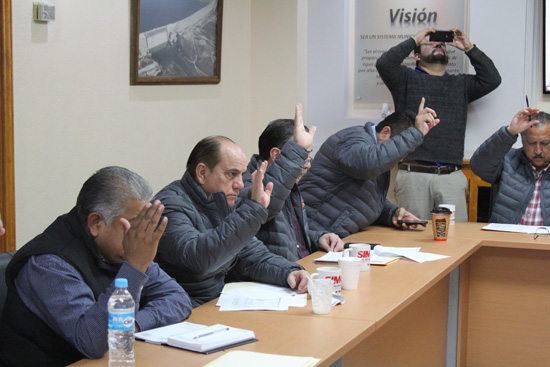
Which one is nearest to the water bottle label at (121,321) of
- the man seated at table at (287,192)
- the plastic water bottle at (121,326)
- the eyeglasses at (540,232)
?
the plastic water bottle at (121,326)

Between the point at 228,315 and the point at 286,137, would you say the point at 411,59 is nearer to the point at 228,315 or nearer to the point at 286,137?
the point at 286,137

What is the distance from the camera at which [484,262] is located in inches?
161

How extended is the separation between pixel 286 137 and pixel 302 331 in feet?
4.58

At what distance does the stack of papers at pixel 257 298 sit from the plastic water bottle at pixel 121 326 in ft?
2.04

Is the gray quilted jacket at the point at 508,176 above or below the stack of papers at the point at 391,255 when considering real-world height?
above

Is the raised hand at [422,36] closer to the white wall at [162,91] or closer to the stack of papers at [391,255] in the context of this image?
the white wall at [162,91]

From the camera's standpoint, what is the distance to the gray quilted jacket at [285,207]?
307 centimetres

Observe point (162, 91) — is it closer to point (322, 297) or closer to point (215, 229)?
point (215, 229)

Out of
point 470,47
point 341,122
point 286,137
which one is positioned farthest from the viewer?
point 341,122

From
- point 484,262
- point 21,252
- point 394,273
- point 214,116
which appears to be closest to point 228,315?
point 21,252

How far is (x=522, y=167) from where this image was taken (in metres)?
4.55

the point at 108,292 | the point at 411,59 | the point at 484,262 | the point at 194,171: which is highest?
the point at 411,59

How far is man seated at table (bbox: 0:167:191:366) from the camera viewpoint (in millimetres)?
1992

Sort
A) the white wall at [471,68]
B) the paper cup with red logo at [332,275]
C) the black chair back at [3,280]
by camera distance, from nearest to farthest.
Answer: the black chair back at [3,280] < the paper cup with red logo at [332,275] < the white wall at [471,68]
